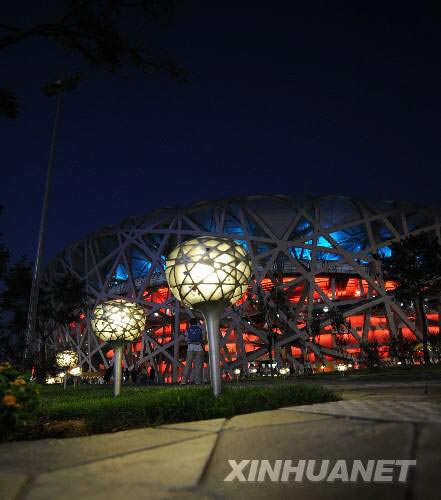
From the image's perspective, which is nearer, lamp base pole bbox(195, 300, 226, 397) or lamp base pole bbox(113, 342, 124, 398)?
lamp base pole bbox(195, 300, 226, 397)

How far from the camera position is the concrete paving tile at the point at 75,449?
81.7 inches

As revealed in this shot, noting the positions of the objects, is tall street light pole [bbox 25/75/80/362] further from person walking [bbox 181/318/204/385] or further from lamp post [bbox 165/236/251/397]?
lamp post [bbox 165/236/251/397]

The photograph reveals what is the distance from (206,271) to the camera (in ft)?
19.1

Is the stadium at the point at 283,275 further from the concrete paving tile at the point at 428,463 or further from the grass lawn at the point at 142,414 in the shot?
the concrete paving tile at the point at 428,463

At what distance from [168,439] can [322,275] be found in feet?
137

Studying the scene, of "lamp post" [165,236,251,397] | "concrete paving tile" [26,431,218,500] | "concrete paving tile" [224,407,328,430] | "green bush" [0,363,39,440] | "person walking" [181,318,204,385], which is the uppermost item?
"lamp post" [165,236,251,397]

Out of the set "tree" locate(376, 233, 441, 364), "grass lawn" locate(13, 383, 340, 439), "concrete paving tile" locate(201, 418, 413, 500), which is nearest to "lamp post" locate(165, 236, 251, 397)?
"grass lawn" locate(13, 383, 340, 439)

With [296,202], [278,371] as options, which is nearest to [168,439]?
[278,371]

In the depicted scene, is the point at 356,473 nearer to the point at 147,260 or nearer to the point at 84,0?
the point at 84,0

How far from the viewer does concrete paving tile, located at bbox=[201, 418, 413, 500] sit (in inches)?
64.7

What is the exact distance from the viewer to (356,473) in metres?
1.78

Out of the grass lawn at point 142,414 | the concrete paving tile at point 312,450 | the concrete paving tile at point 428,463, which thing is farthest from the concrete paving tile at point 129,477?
the grass lawn at point 142,414

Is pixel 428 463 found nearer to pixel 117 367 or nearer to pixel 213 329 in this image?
pixel 213 329

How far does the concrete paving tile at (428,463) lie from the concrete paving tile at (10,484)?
5.34ft
